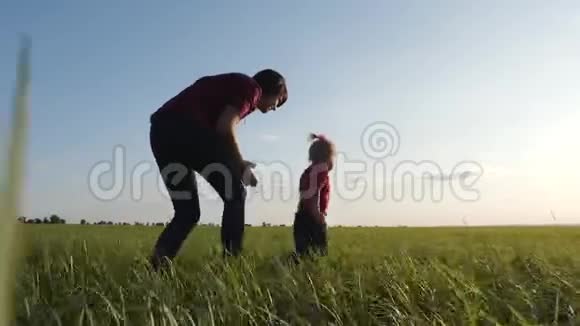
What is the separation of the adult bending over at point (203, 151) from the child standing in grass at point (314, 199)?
2.43 metres

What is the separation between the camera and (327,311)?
230 cm

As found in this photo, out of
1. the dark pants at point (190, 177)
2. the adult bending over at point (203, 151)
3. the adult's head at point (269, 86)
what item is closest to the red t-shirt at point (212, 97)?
the adult bending over at point (203, 151)

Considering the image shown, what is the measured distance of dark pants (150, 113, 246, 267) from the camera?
3.74 m

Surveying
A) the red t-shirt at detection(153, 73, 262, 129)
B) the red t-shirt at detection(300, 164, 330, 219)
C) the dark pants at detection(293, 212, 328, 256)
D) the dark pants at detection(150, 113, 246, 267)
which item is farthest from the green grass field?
the red t-shirt at detection(300, 164, 330, 219)

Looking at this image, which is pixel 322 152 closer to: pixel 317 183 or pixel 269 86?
pixel 317 183

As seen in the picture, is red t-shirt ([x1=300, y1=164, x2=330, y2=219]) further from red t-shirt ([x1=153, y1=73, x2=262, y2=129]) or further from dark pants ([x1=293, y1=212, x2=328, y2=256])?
red t-shirt ([x1=153, y1=73, x2=262, y2=129])

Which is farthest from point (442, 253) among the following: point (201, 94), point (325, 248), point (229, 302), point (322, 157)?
point (229, 302)

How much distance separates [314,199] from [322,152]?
20.6 inches

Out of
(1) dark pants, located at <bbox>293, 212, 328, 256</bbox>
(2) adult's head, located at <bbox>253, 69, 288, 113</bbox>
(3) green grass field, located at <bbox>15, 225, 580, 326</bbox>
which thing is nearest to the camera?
(3) green grass field, located at <bbox>15, 225, 580, 326</bbox>

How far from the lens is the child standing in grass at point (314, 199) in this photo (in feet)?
20.9

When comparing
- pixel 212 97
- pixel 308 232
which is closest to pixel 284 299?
pixel 212 97

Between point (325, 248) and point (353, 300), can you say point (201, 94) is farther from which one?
point (325, 248)

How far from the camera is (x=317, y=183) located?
6453 mm

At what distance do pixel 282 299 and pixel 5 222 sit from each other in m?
2.37
